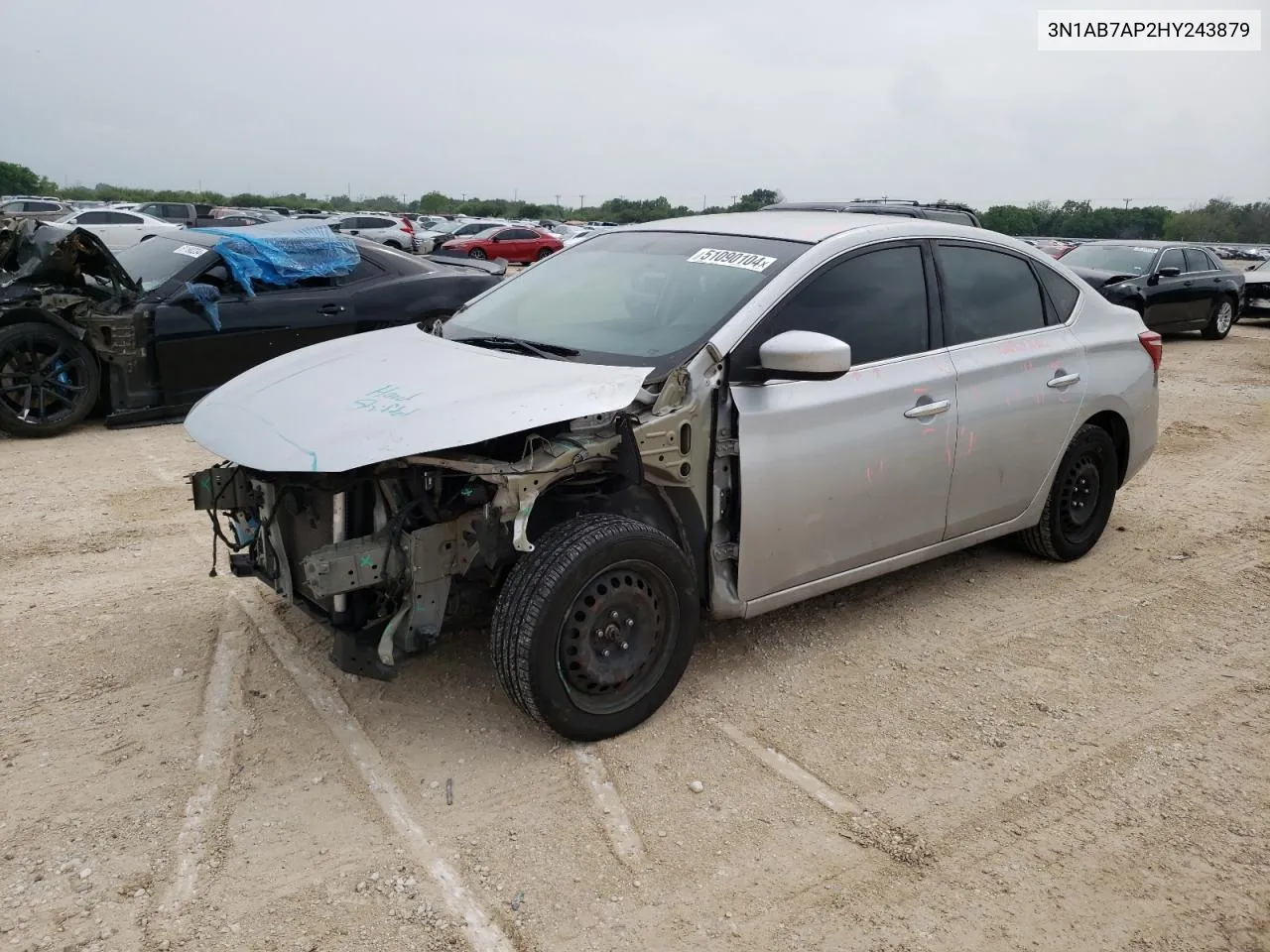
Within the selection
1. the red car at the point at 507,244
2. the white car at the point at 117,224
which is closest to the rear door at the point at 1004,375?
the white car at the point at 117,224

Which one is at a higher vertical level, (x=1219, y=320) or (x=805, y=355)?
(x=805, y=355)

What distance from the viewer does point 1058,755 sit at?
10.9 ft

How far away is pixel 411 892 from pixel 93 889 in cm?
83

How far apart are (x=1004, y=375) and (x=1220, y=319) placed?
13514 millimetres

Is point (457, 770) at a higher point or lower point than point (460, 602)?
lower

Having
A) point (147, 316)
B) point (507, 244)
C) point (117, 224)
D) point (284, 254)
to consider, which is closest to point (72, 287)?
point (147, 316)

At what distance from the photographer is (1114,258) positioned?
14.7 metres

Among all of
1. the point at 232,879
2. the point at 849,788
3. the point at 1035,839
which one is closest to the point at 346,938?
the point at 232,879

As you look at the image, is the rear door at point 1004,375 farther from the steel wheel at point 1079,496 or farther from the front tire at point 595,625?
the front tire at point 595,625

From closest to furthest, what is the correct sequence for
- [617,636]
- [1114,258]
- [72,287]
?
[617,636], [72,287], [1114,258]

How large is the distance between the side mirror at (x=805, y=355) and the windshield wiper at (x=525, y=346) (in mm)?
723

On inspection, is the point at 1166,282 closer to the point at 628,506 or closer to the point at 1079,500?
the point at 1079,500

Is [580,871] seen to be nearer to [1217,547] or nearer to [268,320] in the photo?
[1217,547]

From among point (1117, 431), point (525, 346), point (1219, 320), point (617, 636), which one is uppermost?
point (525, 346)
